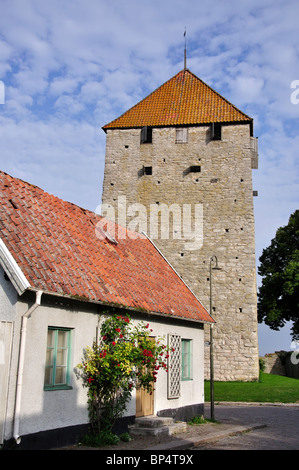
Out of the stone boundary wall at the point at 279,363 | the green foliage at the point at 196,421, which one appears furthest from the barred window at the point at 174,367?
the stone boundary wall at the point at 279,363

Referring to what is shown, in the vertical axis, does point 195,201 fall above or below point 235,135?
below

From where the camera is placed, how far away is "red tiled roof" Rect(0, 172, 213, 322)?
27.0ft

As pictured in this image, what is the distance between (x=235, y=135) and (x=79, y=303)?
19681mm

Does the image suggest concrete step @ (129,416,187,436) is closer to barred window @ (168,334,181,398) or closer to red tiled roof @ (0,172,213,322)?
barred window @ (168,334,181,398)

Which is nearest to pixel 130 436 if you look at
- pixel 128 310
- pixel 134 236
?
pixel 128 310

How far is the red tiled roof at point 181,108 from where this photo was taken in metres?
26.7

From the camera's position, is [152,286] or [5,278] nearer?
[5,278]

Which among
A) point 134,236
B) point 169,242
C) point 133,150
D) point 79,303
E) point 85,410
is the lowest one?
point 85,410

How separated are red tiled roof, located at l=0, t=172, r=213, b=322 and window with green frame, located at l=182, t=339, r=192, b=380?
2.46ft

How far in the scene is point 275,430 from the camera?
11.5 meters

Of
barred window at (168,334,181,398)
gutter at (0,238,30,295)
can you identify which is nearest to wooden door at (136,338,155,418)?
barred window at (168,334,181,398)

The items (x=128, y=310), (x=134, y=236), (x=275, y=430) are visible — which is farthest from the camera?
(x=134, y=236)
